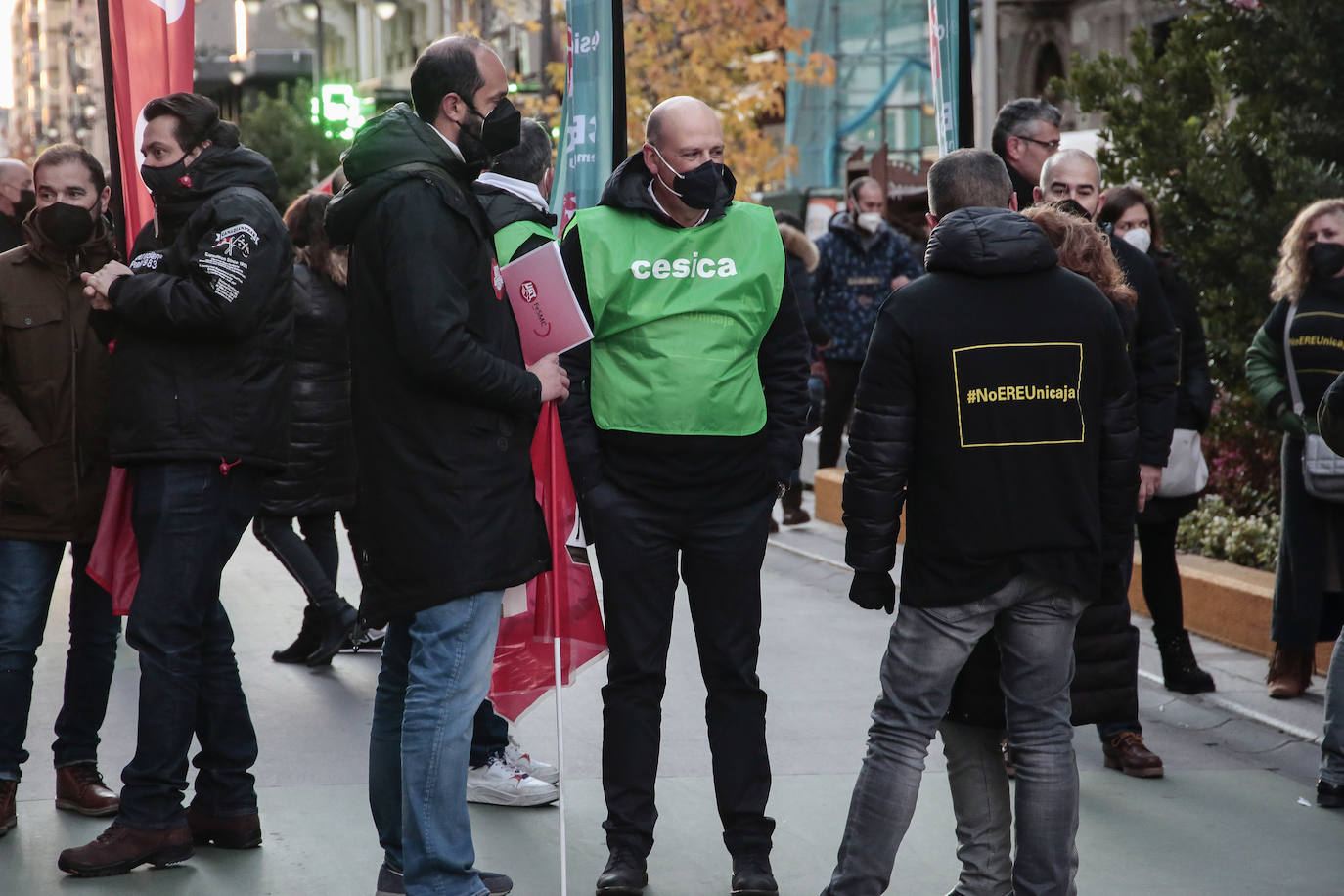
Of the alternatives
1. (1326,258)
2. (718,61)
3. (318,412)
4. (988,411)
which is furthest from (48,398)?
(718,61)

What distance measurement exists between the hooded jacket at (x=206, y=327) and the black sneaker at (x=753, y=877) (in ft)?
5.49

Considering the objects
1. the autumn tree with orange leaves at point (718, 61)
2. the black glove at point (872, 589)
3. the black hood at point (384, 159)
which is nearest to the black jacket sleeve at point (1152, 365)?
the black glove at point (872, 589)

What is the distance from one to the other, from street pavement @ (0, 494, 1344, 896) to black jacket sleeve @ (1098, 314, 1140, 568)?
45.1 inches

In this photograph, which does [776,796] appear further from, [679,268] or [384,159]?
[384,159]

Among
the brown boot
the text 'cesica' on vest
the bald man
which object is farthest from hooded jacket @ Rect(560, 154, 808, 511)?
the bald man

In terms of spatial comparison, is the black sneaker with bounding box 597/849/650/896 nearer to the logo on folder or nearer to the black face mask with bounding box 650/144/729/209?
the logo on folder

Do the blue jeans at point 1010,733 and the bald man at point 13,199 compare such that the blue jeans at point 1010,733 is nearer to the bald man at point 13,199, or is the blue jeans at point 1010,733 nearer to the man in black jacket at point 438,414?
the man in black jacket at point 438,414

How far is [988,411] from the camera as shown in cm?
397

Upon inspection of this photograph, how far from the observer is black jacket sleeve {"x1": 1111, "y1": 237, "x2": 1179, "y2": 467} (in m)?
5.54

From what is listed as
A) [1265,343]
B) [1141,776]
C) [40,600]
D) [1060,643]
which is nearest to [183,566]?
[40,600]

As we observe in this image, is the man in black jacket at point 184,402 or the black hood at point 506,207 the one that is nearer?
the man in black jacket at point 184,402

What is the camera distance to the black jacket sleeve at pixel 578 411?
177 inches

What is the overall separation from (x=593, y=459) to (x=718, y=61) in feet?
64.9

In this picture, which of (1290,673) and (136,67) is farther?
(1290,673)
